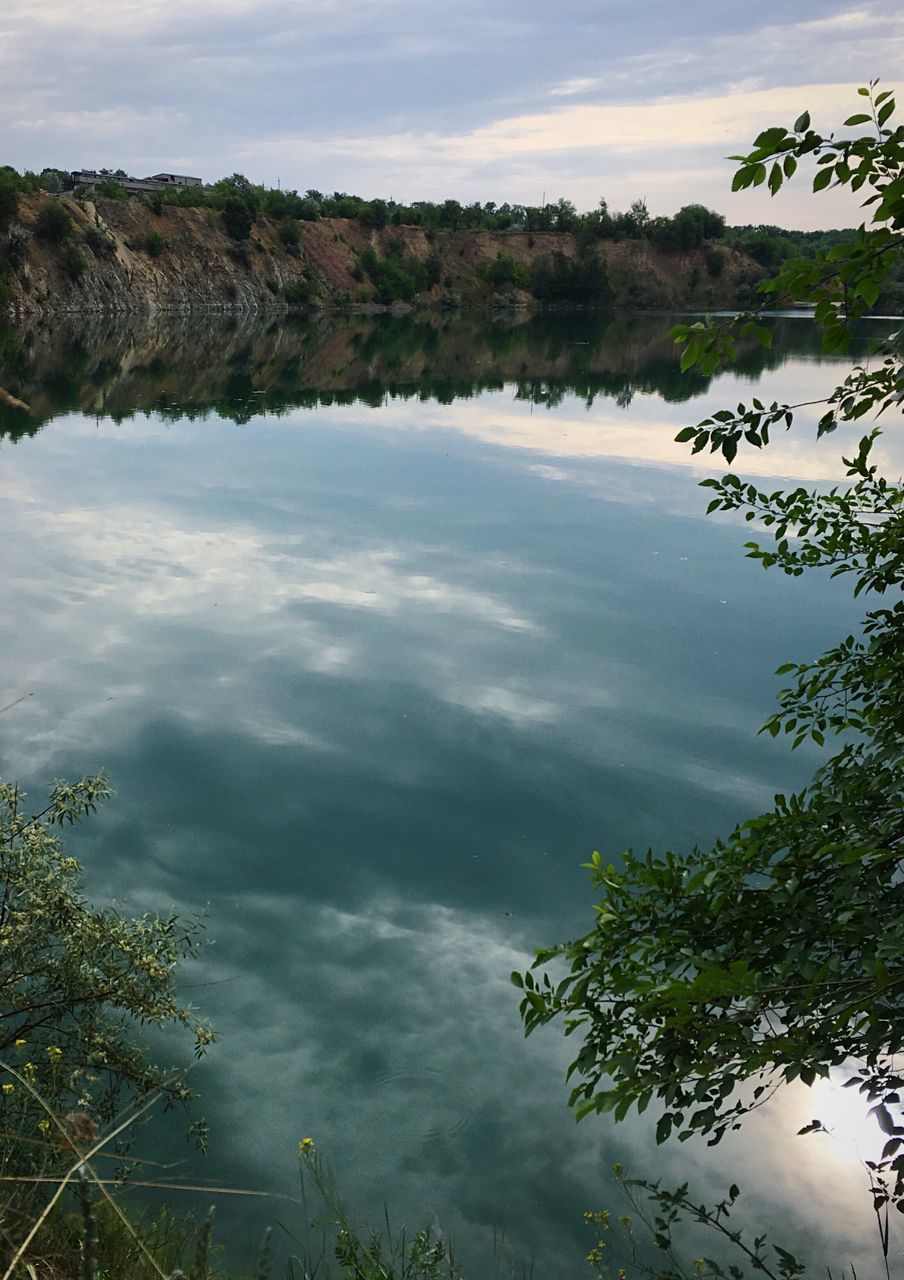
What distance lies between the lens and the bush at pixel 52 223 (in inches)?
2594

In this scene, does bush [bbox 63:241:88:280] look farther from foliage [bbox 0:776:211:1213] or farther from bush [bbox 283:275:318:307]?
foliage [bbox 0:776:211:1213]

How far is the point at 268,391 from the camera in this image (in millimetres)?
39562

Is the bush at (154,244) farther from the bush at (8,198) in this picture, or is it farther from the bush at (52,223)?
the bush at (8,198)

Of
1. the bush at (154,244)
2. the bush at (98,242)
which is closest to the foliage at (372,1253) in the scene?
the bush at (98,242)

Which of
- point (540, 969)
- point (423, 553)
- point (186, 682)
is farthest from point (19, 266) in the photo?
point (540, 969)

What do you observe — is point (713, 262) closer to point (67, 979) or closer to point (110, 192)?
point (110, 192)

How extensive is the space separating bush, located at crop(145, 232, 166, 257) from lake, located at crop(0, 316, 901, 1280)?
51896 mm

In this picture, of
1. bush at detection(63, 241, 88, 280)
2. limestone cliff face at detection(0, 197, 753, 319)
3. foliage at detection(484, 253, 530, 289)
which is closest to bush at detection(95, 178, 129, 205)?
limestone cliff face at detection(0, 197, 753, 319)

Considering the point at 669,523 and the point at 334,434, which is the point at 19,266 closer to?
the point at 334,434

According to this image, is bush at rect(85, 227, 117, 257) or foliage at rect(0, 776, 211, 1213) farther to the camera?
bush at rect(85, 227, 117, 257)

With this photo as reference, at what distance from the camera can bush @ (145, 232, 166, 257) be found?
7638 centimetres

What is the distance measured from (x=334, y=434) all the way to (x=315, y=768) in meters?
21.7

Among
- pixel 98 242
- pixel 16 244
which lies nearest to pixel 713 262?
pixel 98 242

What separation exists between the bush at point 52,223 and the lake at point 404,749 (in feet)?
140
